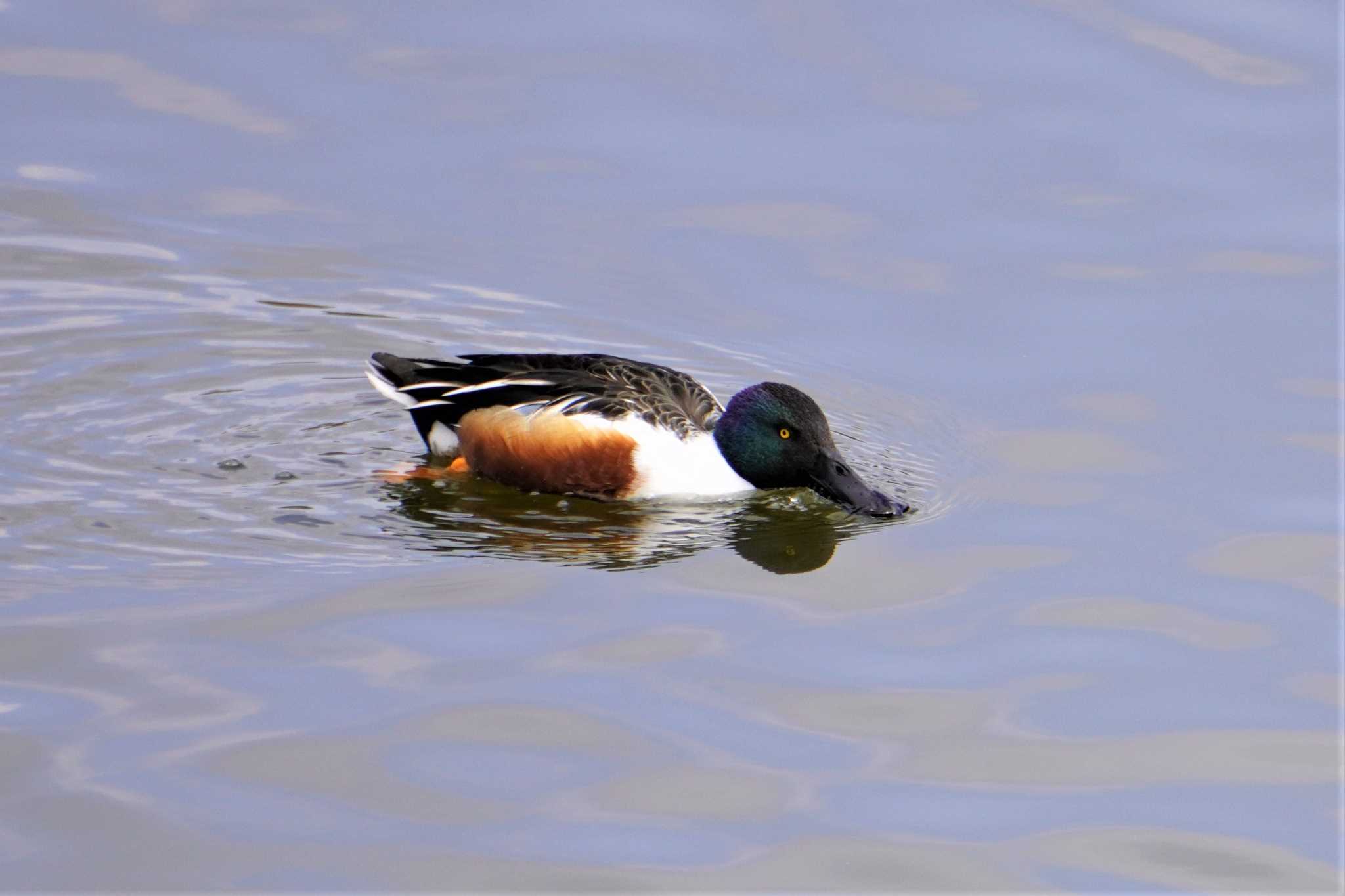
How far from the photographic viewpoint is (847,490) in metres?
9.43

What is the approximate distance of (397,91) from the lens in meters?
13.6

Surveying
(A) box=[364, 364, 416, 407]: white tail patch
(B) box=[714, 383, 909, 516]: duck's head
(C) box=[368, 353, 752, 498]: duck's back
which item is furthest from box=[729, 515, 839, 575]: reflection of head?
(A) box=[364, 364, 416, 407]: white tail patch

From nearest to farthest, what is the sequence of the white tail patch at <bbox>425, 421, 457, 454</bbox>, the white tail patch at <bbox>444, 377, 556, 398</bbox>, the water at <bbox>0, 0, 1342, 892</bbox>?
the water at <bbox>0, 0, 1342, 892</bbox> < the white tail patch at <bbox>444, 377, 556, 398</bbox> < the white tail patch at <bbox>425, 421, 457, 454</bbox>

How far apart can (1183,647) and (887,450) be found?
2595 mm

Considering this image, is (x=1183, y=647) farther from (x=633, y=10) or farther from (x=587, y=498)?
(x=633, y=10)

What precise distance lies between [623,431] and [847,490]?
1.12 metres

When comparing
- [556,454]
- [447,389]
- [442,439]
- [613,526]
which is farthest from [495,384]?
[613,526]

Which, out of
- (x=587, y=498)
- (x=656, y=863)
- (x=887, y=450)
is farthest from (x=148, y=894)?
(x=887, y=450)

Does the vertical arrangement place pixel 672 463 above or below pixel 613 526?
above

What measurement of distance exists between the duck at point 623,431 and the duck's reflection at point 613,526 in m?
0.10

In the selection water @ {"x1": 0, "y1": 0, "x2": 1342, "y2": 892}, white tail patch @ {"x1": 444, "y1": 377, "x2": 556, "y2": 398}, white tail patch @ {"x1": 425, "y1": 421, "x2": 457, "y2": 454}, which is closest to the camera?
water @ {"x1": 0, "y1": 0, "x2": 1342, "y2": 892}

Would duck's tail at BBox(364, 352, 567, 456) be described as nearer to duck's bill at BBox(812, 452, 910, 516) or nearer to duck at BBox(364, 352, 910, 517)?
duck at BBox(364, 352, 910, 517)

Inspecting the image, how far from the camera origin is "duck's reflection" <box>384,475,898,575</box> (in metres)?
8.81

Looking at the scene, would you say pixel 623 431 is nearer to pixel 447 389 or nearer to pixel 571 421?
pixel 571 421
